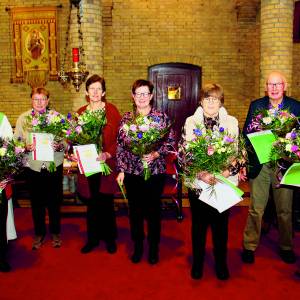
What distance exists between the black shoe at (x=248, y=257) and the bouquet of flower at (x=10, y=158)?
247 cm

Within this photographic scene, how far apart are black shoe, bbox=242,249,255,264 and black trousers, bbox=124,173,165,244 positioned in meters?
0.95

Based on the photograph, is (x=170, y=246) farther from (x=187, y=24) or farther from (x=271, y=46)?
(x=187, y=24)

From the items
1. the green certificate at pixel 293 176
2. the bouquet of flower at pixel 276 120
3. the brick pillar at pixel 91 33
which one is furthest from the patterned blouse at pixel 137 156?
the brick pillar at pixel 91 33

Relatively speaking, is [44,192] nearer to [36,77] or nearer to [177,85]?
[36,77]

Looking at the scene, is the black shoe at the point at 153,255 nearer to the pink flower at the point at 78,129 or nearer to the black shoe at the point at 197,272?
the black shoe at the point at 197,272

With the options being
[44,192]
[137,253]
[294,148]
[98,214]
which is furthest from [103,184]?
[294,148]

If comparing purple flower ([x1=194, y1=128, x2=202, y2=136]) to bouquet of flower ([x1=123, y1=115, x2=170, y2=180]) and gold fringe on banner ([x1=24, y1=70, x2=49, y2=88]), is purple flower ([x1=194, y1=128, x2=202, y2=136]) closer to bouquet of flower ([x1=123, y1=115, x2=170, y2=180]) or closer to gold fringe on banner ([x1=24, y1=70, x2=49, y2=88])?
bouquet of flower ([x1=123, y1=115, x2=170, y2=180])

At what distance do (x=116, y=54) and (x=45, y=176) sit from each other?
17.3ft

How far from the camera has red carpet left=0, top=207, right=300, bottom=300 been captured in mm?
3375

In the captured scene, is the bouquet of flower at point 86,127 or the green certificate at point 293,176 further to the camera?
the bouquet of flower at point 86,127

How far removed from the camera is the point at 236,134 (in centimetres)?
343

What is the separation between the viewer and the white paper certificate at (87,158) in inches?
151

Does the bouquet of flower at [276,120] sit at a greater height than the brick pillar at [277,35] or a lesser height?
lesser

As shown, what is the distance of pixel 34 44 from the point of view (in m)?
8.80
